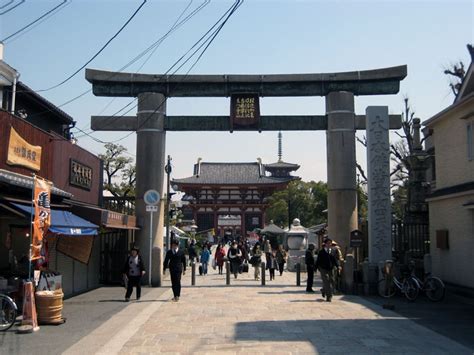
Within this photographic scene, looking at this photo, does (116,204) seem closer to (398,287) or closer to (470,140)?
(398,287)

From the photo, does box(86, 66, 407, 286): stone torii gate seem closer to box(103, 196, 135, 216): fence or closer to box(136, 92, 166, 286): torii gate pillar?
box(136, 92, 166, 286): torii gate pillar

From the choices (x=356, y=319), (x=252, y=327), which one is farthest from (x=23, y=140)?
(x=356, y=319)

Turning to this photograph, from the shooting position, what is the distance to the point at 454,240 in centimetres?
1455

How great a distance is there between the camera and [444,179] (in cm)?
1579

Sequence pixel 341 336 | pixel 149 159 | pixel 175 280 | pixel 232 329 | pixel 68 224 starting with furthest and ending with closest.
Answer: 1. pixel 149 159
2. pixel 175 280
3. pixel 68 224
4. pixel 232 329
5. pixel 341 336

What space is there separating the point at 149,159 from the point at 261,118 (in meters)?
4.69

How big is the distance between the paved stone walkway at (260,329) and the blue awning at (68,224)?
219cm

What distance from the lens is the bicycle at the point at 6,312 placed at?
29.5 feet

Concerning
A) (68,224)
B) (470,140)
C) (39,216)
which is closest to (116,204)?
(68,224)

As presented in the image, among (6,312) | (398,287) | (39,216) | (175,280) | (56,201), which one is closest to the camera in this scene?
(6,312)

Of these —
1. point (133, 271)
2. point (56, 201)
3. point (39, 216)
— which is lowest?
point (133, 271)

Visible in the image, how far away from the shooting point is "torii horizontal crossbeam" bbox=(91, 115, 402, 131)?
62.5 ft

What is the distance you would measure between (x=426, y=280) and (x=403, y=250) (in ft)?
14.5

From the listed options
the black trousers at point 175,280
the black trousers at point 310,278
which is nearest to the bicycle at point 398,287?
the black trousers at point 310,278
